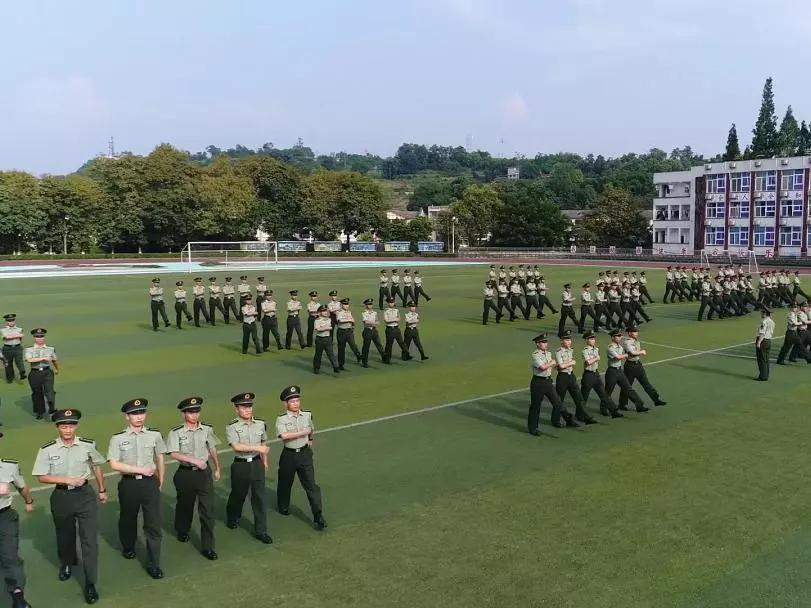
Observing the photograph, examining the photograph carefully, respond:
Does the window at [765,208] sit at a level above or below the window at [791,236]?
above

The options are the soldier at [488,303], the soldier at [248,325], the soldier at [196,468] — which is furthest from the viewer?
the soldier at [488,303]

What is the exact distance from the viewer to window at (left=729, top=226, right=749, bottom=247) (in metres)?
64.9

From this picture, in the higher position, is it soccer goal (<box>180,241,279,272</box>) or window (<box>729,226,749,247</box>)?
window (<box>729,226,749,247</box>)

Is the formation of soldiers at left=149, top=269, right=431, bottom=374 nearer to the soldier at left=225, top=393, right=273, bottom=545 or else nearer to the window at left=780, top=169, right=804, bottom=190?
the soldier at left=225, top=393, right=273, bottom=545

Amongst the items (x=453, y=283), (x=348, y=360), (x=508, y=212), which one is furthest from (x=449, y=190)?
(x=348, y=360)

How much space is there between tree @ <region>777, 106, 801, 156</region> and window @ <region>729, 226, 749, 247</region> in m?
21.7

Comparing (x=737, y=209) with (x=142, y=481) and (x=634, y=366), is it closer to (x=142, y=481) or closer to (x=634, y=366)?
(x=634, y=366)

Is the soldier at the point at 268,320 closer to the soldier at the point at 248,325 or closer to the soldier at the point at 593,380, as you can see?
the soldier at the point at 248,325

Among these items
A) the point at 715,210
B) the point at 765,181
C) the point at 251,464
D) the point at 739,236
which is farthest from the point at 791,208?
the point at 251,464

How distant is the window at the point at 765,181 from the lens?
62469 millimetres

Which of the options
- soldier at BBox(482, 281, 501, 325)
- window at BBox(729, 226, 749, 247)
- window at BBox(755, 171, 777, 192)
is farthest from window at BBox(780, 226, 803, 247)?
soldier at BBox(482, 281, 501, 325)

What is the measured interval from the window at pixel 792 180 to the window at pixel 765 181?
0.72 m

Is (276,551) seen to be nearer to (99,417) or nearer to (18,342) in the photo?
(99,417)

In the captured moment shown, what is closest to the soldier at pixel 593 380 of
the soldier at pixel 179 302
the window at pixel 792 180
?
the soldier at pixel 179 302
